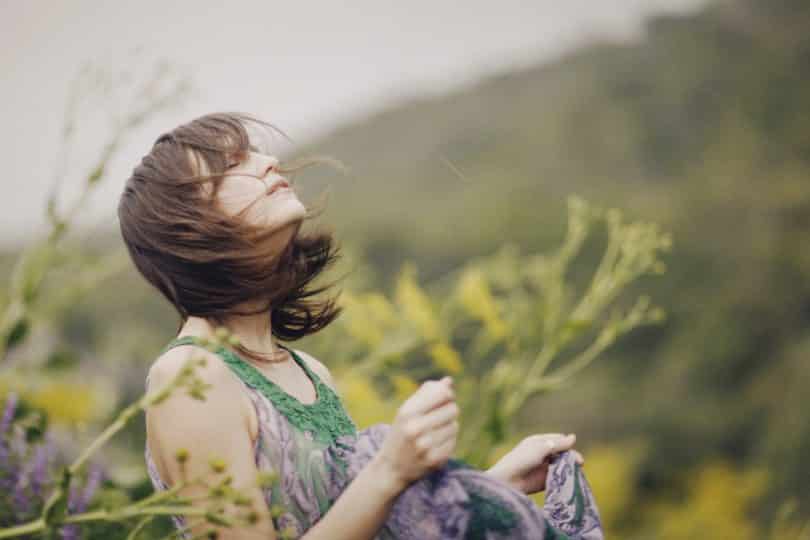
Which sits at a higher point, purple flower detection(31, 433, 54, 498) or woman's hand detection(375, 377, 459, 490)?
woman's hand detection(375, 377, 459, 490)

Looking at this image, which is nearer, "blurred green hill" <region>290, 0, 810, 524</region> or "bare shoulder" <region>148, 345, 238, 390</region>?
"bare shoulder" <region>148, 345, 238, 390</region>

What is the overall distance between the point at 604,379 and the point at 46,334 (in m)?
13.8

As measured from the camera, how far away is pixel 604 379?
598 inches

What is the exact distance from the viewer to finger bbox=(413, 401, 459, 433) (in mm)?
1006

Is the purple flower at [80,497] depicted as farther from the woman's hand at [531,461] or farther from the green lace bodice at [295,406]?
the woman's hand at [531,461]

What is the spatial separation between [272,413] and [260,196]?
0.88ft

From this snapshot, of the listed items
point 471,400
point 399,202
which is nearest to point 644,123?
point 399,202

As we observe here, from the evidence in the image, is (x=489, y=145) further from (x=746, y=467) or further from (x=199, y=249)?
(x=199, y=249)

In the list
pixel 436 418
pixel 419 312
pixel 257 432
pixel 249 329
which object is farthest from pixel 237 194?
pixel 419 312

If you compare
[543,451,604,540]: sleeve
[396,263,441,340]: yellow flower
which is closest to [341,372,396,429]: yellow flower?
[396,263,441,340]: yellow flower

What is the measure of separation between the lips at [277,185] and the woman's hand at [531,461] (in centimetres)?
45

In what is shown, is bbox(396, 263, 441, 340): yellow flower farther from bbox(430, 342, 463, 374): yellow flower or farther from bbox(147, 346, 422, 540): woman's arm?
bbox(147, 346, 422, 540): woman's arm

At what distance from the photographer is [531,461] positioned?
1.28m

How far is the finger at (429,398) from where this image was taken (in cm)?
101
